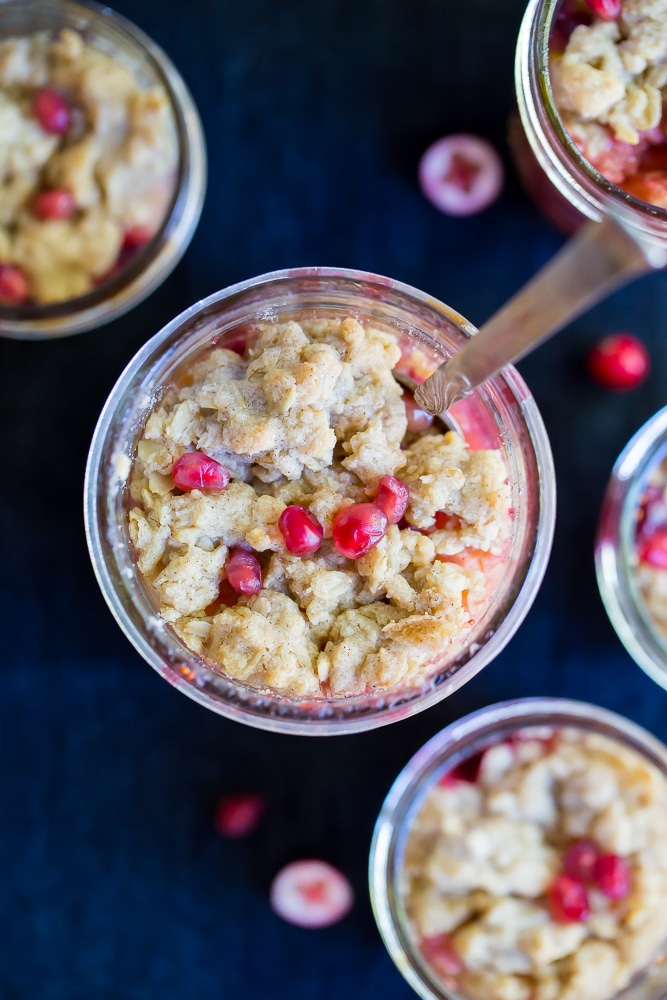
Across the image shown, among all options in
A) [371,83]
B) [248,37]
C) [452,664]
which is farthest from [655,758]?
[248,37]

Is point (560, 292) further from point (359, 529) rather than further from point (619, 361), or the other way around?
point (619, 361)

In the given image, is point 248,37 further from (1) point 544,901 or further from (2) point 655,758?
(1) point 544,901

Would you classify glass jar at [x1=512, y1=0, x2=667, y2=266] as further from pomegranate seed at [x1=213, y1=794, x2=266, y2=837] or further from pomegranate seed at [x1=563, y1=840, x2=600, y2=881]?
pomegranate seed at [x1=213, y1=794, x2=266, y2=837]

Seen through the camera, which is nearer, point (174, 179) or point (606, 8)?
point (606, 8)

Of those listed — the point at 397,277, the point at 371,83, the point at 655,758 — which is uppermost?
the point at 371,83

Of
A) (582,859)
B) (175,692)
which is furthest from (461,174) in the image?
(582,859)

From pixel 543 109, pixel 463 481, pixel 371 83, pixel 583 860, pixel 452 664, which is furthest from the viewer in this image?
pixel 371 83
